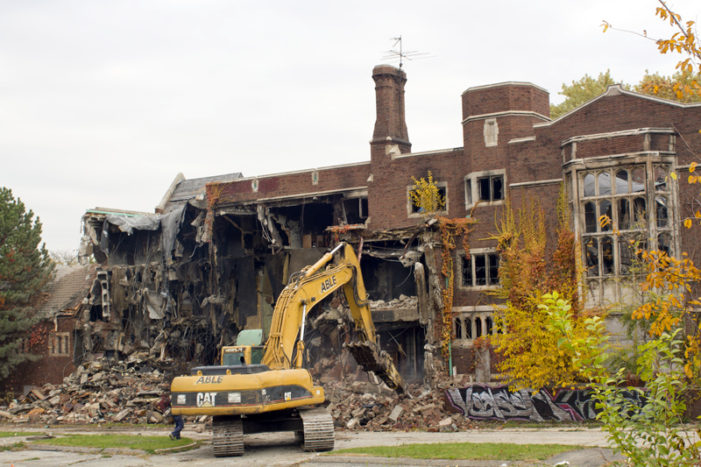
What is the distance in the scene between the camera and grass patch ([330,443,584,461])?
17625 millimetres

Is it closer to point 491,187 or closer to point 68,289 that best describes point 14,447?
point 491,187

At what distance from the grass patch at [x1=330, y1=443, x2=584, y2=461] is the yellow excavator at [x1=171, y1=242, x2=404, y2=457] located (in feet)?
4.97

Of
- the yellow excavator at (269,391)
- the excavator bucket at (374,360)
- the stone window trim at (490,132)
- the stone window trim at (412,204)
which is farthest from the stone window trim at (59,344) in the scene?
the stone window trim at (490,132)

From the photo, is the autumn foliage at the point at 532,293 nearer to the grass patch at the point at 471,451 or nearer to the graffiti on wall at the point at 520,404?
the graffiti on wall at the point at 520,404

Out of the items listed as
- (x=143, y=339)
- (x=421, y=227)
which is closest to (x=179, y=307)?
(x=143, y=339)

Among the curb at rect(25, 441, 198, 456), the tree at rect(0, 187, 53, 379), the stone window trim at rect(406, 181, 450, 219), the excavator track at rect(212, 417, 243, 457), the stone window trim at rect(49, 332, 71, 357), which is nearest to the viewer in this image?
the excavator track at rect(212, 417, 243, 457)

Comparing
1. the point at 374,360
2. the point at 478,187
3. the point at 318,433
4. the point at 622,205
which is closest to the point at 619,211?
the point at 622,205

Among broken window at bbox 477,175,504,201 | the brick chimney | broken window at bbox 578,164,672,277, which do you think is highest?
the brick chimney

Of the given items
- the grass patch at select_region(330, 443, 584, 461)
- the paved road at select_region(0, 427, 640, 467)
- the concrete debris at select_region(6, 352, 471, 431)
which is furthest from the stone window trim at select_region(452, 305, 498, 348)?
the grass patch at select_region(330, 443, 584, 461)

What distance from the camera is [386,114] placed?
3725 cm

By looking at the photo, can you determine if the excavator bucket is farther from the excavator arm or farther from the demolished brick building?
the demolished brick building

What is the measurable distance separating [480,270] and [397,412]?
8706 mm

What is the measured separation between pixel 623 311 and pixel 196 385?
15971 millimetres

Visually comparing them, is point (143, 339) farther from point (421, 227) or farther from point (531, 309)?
point (531, 309)
